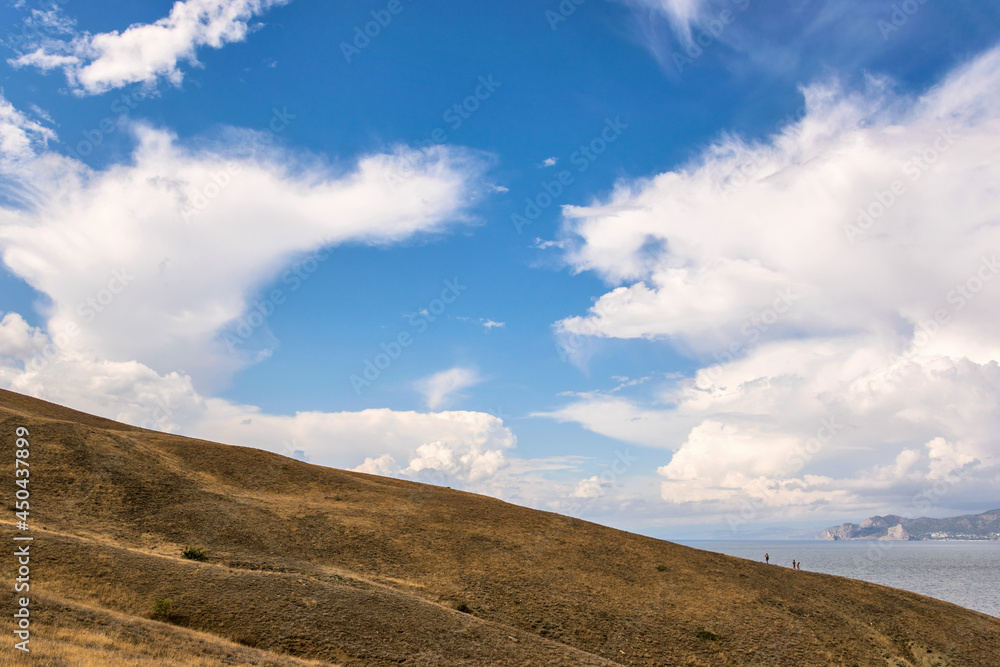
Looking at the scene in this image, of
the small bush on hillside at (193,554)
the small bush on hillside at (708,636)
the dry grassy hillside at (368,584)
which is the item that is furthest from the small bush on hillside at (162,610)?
the small bush on hillside at (708,636)

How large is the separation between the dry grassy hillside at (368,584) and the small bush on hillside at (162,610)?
0.24 ft

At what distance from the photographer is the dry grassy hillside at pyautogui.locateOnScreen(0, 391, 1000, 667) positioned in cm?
2830

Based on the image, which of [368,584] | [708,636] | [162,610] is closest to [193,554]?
[162,610]

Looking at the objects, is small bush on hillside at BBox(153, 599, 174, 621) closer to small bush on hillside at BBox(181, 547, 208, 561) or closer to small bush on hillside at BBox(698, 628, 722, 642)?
small bush on hillside at BBox(181, 547, 208, 561)

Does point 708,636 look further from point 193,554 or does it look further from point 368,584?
point 193,554

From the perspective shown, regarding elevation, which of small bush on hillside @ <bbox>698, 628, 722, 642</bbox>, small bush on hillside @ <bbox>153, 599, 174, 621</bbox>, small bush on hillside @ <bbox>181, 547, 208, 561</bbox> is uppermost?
small bush on hillside @ <bbox>181, 547, 208, 561</bbox>

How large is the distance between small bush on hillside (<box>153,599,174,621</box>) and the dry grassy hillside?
0.24ft

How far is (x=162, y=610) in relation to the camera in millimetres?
28328

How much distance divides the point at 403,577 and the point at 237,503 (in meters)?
17.2

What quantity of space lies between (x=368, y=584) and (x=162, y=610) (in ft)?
41.8

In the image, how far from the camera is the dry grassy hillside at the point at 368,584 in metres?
28.3

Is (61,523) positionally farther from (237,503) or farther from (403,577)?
(403,577)

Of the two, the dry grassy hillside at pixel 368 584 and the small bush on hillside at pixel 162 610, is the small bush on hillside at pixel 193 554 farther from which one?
the small bush on hillside at pixel 162 610

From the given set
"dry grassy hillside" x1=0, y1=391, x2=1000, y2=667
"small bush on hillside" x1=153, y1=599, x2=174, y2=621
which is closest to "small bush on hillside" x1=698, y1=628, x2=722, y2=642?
"dry grassy hillside" x1=0, y1=391, x2=1000, y2=667
